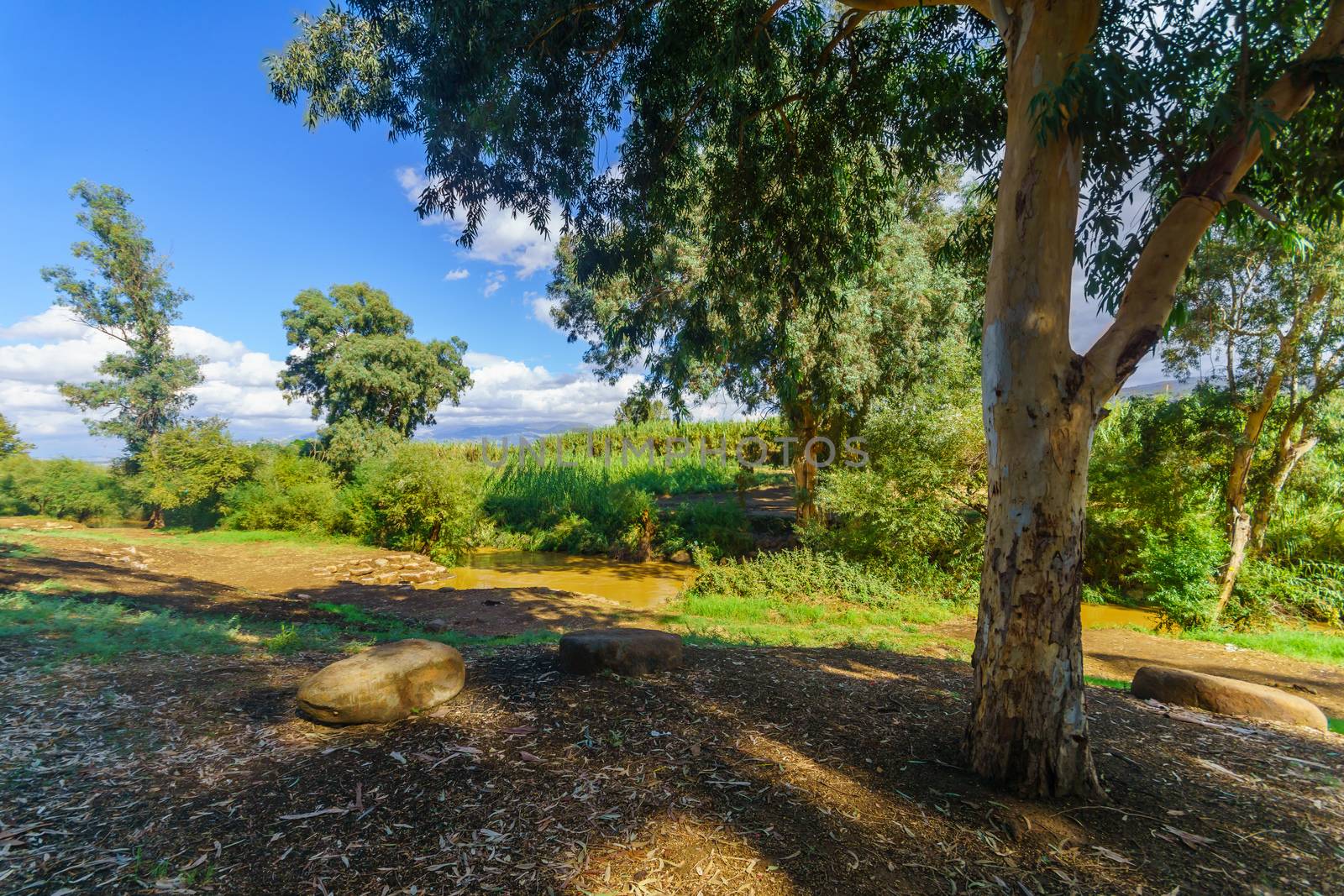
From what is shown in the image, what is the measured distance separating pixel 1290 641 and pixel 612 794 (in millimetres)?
9758

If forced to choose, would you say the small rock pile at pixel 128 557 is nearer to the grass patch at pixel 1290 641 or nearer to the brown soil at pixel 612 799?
the brown soil at pixel 612 799

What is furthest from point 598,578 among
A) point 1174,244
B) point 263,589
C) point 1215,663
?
point 1174,244

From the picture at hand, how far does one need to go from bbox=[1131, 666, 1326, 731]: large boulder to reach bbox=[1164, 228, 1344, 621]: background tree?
5.36 m

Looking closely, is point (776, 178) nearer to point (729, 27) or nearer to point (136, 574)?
point (729, 27)

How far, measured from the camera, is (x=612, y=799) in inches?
95.3

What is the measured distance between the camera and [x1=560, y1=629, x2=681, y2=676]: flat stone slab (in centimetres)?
383

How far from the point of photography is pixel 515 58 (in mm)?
4184

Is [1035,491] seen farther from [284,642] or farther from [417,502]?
[417,502]

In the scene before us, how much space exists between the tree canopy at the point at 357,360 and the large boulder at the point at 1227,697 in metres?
22.8

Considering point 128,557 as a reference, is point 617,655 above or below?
above

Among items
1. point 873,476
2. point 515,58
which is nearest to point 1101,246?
point 515,58

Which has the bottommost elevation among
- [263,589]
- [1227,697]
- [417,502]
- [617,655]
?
[263,589]

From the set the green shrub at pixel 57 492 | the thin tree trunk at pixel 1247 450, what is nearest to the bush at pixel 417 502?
the green shrub at pixel 57 492

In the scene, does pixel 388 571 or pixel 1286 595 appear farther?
pixel 388 571
